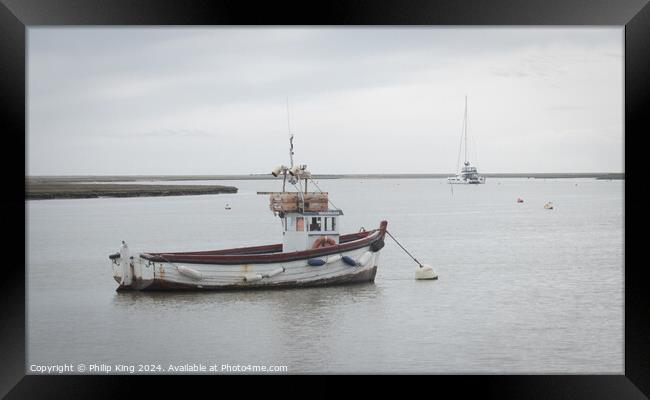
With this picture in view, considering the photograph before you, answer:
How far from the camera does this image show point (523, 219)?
3738 centimetres

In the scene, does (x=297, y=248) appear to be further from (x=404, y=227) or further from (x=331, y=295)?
(x=404, y=227)

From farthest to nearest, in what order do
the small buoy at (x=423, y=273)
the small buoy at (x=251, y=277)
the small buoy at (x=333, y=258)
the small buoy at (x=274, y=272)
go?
the small buoy at (x=423, y=273), the small buoy at (x=333, y=258), the small buoy at (x=274, y=272), the small buoy at (x=251, y=277)

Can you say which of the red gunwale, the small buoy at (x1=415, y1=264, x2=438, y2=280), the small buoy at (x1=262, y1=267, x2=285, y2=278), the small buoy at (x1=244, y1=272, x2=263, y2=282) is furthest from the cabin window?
the small buoy at (x1=415, y1=264, x2=438, y2=280)

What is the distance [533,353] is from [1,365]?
6648 mm

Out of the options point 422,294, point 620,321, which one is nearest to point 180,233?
point 422,294

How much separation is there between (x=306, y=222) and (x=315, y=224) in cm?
16

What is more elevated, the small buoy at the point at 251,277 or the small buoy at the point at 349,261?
the small buoy at the point at 349,261

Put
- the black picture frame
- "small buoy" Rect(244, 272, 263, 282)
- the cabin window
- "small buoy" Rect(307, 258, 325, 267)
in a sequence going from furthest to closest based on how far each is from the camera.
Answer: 1. the cabin window
2. "small buoy" Rect(307, 258, 325, 267)
3. "small buoy" Rect(244, 272, 263, 282)
4. the black picture frame

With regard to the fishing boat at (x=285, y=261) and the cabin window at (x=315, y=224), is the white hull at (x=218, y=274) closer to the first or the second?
the fishing boat at (x=285, y=261)

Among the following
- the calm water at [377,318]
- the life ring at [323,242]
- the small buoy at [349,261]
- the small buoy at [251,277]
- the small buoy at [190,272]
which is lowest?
the calm water at [377,318]

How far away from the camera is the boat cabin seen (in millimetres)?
13250

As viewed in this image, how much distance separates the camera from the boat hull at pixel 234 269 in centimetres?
1248

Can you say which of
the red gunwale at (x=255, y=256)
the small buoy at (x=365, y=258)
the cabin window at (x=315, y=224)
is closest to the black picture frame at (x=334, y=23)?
the red gunwale at (x=255, y=256)

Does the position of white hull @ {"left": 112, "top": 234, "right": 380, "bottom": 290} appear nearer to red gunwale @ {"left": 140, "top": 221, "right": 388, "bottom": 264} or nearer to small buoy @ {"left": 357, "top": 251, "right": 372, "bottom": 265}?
red gunwale @ {"left": 140, "top": 221, "right": 388, "bottom": 264}
